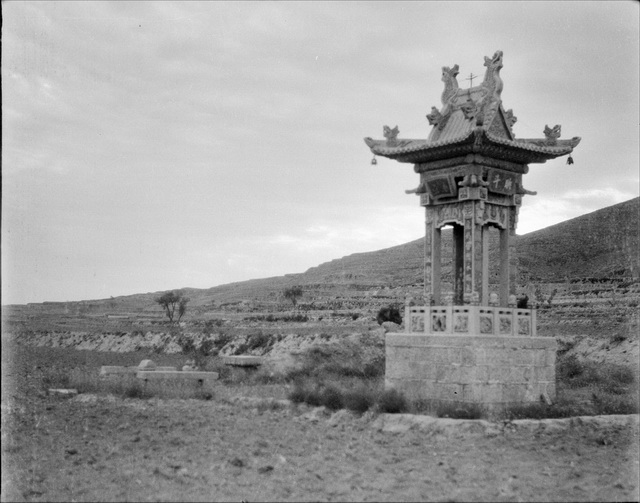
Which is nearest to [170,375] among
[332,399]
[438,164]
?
[332,399]

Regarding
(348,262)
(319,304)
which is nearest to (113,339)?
(319,304)

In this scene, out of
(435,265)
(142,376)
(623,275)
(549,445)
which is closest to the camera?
(549,445)

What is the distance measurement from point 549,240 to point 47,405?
74.7m

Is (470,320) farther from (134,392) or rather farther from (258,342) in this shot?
(258,342)

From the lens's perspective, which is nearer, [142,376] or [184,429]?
[184,429]

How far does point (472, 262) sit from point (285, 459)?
7.89 meters

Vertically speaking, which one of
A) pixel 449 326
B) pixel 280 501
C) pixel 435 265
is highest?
pixel 435 265

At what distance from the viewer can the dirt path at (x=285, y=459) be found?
37.9ft

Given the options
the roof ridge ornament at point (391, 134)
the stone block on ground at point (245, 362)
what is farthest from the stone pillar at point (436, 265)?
the stone block on ground at point (245, 362)

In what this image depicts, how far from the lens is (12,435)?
1466cm

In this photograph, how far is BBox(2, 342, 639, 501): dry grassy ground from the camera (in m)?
11.6

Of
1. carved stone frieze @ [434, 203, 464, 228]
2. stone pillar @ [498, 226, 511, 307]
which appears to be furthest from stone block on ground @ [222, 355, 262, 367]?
stone pillar @ [498, 226, 511, 307]

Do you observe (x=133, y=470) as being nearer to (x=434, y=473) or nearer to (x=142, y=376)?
(x=434, y=473)

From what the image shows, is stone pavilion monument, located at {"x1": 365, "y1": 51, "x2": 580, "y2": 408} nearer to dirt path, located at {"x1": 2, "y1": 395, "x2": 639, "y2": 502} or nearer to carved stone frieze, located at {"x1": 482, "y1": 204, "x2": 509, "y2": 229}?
carved stone frieze, located at {"x1": 482, "y1": 204, "x2": 509, "y2": 229}
